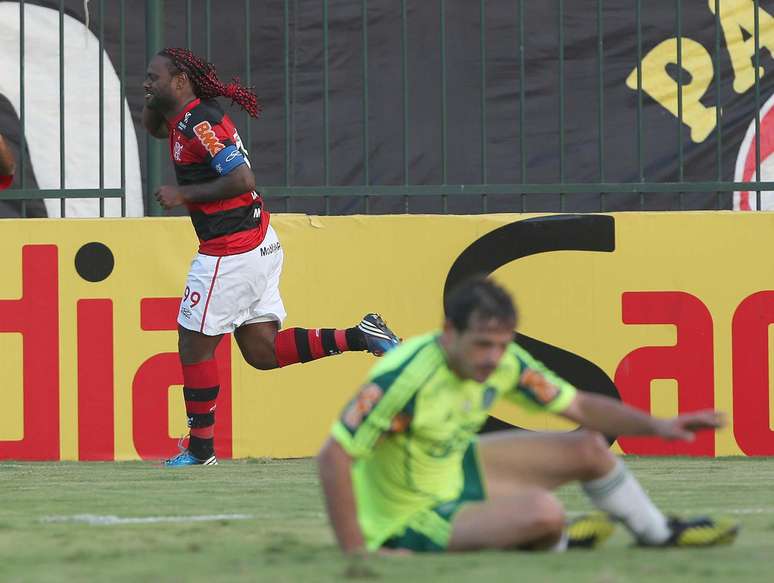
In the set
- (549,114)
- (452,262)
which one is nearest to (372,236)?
(452,262)

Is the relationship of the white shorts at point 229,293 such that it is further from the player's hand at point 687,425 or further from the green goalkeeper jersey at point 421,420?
the player's hand at point 687,425

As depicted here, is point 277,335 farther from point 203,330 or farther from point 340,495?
point 340,495

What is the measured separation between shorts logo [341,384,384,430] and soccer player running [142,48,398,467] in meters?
4.08

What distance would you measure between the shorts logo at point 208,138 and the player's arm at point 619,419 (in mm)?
4094

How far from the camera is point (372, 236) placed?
31.6 ft

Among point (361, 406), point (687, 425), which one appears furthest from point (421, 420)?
point (687, 425)

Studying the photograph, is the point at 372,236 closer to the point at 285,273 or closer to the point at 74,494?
the point at 285,273

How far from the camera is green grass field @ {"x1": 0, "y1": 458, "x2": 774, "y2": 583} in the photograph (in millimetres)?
4691

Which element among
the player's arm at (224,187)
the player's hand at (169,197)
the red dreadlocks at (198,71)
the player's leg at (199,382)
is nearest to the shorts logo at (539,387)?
the player's hand at (169,197)

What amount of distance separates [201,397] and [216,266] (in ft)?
2.36

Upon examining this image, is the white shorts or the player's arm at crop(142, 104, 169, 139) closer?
the white shorts

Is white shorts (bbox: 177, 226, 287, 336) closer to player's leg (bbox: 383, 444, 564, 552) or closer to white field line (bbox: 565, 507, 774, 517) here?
white field line (bbox: 565, 507, 774, 517)

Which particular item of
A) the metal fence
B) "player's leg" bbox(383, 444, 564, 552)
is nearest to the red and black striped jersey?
the metal fence

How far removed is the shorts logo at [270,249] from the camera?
9.02m
